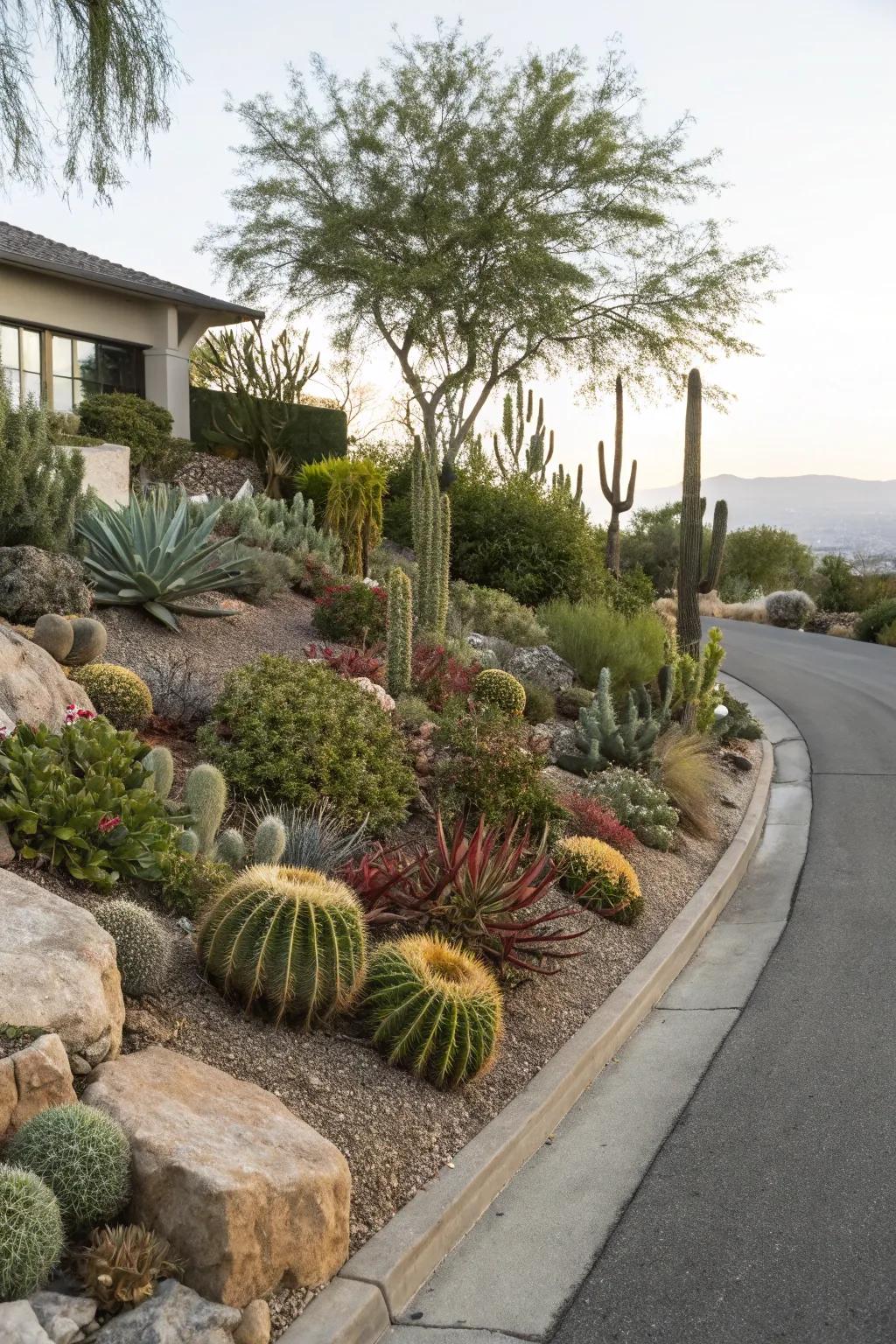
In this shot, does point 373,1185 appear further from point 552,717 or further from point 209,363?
point 209,363

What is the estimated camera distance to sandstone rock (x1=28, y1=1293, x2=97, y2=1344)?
3.42 meters

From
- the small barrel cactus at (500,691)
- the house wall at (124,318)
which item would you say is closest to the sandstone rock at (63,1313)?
the small barrel cactus at (500,691)

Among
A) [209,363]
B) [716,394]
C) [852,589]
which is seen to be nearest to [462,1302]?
[209,363]

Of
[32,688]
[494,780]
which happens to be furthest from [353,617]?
[32,688]

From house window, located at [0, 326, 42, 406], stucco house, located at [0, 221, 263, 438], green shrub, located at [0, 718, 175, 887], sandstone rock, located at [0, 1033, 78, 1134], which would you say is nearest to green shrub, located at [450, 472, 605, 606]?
stucco house, located at [0, 221, 263, 438]

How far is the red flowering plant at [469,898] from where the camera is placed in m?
6.63

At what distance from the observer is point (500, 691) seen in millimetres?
11773

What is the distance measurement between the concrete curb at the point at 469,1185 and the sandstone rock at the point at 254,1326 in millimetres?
79

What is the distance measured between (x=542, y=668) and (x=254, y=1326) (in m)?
11.0

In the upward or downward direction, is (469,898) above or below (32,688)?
below

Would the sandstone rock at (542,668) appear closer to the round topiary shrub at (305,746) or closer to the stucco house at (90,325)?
the round topiary shrub at (305,746)

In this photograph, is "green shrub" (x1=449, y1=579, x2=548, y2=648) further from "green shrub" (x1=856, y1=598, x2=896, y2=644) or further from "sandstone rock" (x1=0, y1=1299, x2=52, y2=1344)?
"green shrub" (x1=856, y1=598, x2=896, y2=644)

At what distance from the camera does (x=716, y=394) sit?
105 feet

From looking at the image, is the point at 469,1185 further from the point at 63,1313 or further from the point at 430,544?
the point at 430,544
